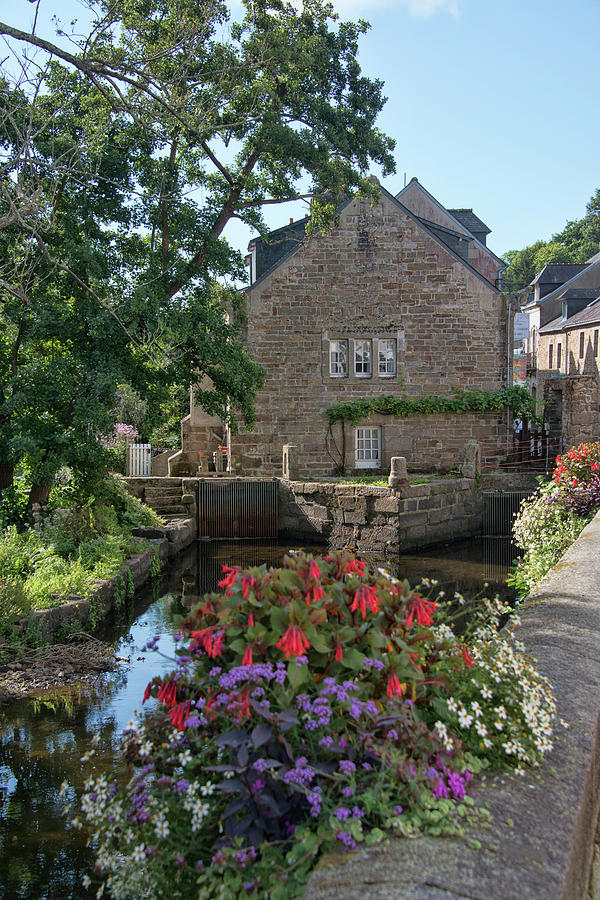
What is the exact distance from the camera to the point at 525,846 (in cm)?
220

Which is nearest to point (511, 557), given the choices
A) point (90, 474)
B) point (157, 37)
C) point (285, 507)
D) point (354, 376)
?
point (285, 507)

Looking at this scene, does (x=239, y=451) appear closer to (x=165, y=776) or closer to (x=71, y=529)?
(x=71, y=529)

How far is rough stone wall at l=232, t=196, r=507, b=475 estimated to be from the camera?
68.8 feet

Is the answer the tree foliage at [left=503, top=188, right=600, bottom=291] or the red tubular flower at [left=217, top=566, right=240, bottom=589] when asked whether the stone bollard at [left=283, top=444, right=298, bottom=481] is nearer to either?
the red tubular flower at [left=217, top=566, right=240, bottom=589]

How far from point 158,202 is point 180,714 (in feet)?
40.2

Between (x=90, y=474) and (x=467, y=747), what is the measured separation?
10477 mm

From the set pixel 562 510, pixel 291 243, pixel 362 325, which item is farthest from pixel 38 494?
pixel 291 243

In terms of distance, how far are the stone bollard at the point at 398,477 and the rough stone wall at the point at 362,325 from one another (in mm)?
4673

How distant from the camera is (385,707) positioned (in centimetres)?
270

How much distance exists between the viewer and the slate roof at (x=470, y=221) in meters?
33.4

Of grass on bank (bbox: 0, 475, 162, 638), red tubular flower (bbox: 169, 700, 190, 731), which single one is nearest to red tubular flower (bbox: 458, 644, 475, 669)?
red tubular flower (bbox: 169, 700, 190, 731)

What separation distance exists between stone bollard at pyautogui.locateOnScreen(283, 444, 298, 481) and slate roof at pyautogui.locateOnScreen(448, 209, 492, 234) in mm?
18320

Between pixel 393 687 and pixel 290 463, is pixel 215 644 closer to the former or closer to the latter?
pixel 393 687

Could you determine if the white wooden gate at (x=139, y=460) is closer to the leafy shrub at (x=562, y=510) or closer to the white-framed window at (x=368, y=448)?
the white-framed window at (x=368, y=448)
